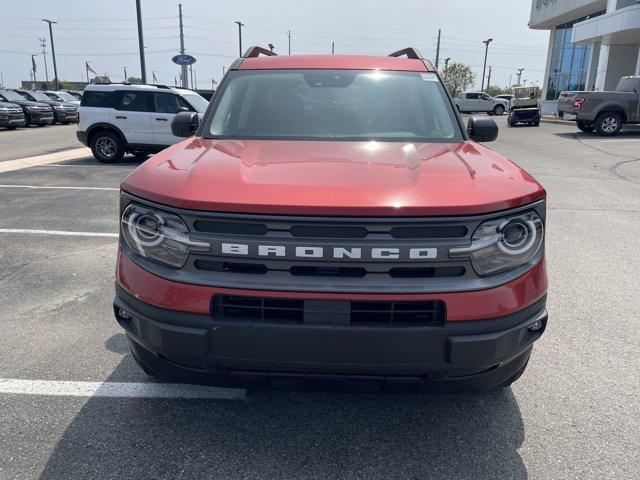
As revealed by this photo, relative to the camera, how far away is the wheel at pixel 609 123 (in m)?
18.8

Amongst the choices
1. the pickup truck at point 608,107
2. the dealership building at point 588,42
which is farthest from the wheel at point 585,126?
the dealership building at point 588,42

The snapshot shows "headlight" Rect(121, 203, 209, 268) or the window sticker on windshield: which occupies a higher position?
the window sticker on windshield

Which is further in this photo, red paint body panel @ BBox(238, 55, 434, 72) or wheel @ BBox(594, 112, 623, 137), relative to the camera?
wheel @ BBox(594, 112, 623, 137)

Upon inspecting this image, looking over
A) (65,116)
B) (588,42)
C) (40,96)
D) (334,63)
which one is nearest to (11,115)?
(65,116)

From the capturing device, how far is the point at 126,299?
7.35 feet

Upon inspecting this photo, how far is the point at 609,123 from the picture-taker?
19.0 metres

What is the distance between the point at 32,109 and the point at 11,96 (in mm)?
2075

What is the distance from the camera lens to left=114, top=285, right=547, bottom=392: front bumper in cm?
201

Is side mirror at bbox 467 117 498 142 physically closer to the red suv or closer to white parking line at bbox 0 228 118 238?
the red suv

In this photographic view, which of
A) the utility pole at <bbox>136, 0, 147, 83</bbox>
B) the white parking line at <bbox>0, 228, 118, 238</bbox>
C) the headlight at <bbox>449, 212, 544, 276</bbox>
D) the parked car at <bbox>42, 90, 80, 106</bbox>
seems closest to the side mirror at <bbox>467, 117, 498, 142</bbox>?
the headlight at <bbox>449, 212, 544, 276</bbox>

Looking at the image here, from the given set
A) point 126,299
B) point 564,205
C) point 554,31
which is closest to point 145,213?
point 126,299

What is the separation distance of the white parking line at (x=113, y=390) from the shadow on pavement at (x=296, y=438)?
0.20 ft

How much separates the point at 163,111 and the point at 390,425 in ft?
38.3

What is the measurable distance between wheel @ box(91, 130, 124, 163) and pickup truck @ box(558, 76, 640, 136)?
1573 cm
